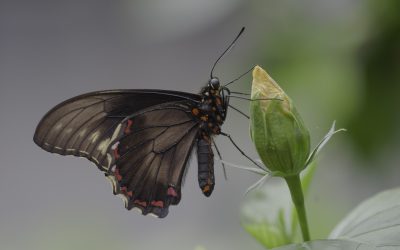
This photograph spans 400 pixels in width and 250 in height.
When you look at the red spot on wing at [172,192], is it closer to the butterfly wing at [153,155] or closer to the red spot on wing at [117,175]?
the butterfly wing at [153,155]

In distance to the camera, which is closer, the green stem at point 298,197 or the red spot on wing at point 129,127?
the green stem at point 298,197

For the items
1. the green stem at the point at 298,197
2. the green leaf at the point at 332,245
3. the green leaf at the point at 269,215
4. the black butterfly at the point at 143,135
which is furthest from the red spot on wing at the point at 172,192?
the green leaf at the point at 332,245

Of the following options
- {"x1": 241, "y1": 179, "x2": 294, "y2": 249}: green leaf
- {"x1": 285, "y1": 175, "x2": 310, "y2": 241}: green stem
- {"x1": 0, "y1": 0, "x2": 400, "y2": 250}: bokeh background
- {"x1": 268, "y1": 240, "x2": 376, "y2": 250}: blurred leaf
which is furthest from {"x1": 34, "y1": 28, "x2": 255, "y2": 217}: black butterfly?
{"x1": 268, "y1": 240, "x2": 376, "y2": 250}: blurred leaf

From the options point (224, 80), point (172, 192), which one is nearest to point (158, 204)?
point (172, 192)

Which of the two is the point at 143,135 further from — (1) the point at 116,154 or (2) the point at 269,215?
(2) the point at 269,215

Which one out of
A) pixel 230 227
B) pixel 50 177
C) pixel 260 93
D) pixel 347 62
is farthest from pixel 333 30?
pixel 50 177

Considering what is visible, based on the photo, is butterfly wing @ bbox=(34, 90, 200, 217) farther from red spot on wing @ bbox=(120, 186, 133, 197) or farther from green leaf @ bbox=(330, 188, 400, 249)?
green leaf @ bbox=(330, 188, 400, 249)
